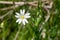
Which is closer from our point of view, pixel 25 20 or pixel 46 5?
pixel 25 20

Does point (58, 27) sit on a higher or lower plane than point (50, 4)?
lower

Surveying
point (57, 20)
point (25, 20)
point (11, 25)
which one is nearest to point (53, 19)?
point (57, 20)

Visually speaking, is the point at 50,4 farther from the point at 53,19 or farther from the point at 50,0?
the point at 53,19

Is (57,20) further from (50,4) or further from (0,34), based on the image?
(0,34)

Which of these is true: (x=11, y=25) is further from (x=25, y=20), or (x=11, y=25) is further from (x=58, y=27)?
(x=58, y=27)

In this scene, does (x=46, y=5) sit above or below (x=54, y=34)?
above

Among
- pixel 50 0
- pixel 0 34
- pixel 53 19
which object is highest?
pixel 50 0

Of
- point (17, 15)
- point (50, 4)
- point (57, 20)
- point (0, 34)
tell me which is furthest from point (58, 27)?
point (0, 34)

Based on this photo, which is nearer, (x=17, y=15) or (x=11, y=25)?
(x=17, y=15)
